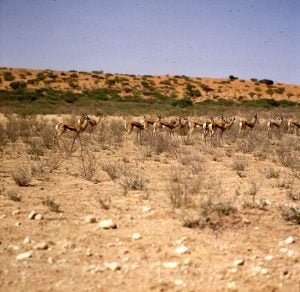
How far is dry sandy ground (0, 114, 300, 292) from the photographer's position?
15.8 ft

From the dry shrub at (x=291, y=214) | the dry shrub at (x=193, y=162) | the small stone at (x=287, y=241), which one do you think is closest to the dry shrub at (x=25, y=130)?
the dry shrub at (x=193, y=162)

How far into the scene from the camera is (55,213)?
7.15 meters

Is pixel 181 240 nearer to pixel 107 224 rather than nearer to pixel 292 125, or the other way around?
pixel 107 224

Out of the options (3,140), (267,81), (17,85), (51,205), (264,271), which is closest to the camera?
(264,271)

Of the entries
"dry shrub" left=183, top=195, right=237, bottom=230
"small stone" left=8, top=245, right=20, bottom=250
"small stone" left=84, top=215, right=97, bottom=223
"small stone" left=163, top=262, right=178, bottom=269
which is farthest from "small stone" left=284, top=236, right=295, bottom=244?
"small stone" left=8, top=245, right=20, bottom=250

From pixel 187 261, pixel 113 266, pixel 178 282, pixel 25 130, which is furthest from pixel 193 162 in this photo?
pixel 25 130

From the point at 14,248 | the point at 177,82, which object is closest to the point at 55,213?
the point at 14,248

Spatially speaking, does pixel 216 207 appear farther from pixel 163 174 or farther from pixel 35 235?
pixel 163 174

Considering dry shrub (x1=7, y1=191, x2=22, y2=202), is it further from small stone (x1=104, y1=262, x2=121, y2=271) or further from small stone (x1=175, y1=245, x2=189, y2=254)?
small stone (x1=175, y1=245, x2=189, y2=254)

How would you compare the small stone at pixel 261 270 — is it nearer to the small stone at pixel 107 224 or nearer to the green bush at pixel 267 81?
the small stone at pixel 107 224

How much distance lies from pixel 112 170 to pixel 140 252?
198 inches

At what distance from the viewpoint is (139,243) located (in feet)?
19.1

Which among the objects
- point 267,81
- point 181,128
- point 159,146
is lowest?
point 159,146

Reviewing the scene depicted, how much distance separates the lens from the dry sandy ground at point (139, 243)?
4816 millimetres
